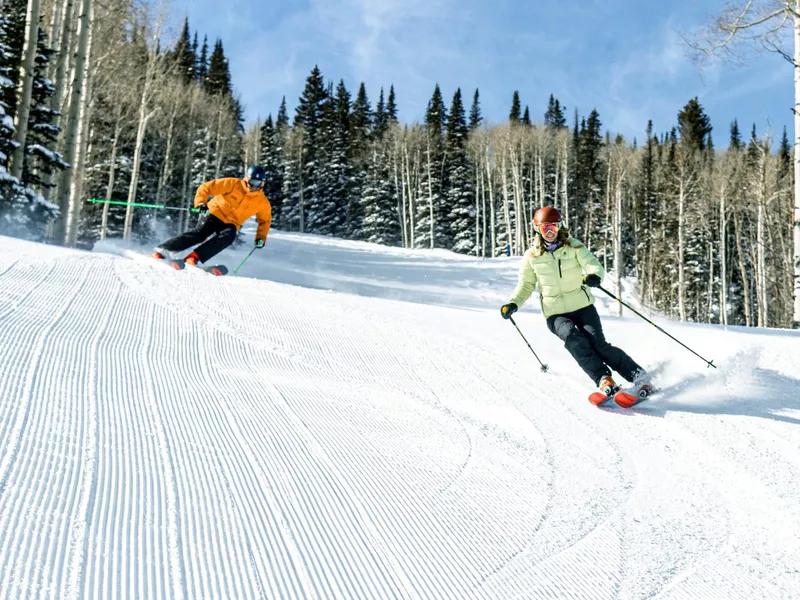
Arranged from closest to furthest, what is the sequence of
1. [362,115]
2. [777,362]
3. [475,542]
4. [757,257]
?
[475,542] → [777,362] → [757,257] → [362,115]

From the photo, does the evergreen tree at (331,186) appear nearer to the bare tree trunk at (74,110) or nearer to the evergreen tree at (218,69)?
the evergreen tree at (218,69)

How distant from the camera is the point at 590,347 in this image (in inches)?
193

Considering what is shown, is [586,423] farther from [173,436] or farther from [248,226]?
[248,226]

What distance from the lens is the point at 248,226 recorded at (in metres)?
43.1

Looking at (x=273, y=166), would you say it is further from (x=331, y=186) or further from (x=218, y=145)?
(x=218, y=145)

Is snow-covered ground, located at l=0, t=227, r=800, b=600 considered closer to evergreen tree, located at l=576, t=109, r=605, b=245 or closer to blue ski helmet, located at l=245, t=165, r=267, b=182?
blue ski helmet, located at l=245, t=165, r=267, b=182

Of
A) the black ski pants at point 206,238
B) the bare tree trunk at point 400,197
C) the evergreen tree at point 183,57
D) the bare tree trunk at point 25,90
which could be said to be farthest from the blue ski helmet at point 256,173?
the bare tree trunk at point 400,197

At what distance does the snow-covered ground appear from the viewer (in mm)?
1910

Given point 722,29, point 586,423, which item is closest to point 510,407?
point 586,423

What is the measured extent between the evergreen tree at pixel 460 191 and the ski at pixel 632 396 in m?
40.4

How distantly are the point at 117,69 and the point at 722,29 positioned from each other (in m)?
19.2

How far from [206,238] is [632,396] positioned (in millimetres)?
6461

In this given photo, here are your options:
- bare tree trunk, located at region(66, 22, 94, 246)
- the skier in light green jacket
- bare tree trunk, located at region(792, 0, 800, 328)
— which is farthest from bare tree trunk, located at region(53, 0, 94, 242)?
bare tree trunk, located at region(792, 0, 800, 328)

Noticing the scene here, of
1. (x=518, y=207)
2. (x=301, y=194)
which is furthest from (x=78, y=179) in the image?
(x=301, y=194)
